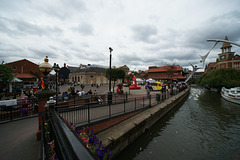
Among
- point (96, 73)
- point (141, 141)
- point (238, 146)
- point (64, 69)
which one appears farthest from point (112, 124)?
point (96, 73)

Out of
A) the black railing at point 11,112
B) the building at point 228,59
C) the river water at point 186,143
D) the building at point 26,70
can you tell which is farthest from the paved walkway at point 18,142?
the building at point 228,59

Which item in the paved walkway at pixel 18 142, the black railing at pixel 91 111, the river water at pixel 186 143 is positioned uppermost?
the black railing at pixel 91 111

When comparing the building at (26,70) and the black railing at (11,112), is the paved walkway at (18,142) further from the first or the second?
the building at (26,70)

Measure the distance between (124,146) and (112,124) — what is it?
1182mm

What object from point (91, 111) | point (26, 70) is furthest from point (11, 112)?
point (26, 70)

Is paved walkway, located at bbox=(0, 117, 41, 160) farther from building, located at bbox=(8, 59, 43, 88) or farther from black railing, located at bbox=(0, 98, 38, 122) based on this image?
building, located at bbox=(8, 59, 43, 88)

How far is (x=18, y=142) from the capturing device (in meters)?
3.42

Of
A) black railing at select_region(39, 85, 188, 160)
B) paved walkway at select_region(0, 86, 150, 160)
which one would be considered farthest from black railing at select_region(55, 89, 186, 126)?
paved walkway at select_region(0, 86, 150, 160)

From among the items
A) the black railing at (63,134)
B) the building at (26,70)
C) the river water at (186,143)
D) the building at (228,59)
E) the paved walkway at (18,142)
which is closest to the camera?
the black railing at (63,134)

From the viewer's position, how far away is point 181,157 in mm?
4699

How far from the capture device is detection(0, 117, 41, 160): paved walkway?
2834mm

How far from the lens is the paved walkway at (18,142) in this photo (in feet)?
9.30

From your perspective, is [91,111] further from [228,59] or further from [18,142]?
[228,59]

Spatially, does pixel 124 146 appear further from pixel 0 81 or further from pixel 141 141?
pixel 0 81
